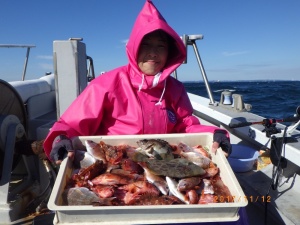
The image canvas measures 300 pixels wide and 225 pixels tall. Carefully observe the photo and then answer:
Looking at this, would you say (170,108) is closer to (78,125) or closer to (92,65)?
(78,125)

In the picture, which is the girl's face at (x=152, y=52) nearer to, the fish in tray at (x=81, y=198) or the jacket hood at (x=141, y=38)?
the jacket hood at (x=141, y=38)

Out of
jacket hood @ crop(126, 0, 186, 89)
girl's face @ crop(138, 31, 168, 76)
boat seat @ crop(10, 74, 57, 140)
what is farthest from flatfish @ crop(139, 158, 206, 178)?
boat seat @ crop(10, 74, 57, 140)

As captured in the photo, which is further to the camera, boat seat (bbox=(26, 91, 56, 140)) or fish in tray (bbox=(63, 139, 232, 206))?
boat seat (bbox=(26, 91, 56, 140))

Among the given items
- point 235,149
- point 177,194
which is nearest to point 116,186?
point 177,194

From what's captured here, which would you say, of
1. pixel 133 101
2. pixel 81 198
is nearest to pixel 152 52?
pixel 133 101

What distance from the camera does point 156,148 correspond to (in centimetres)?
230

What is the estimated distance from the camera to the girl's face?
2676 mm

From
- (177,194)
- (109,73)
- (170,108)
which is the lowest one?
(177,194)

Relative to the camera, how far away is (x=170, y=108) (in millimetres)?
2895

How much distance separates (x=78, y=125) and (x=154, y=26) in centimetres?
114

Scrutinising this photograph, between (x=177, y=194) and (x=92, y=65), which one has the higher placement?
(x=92, y=65)

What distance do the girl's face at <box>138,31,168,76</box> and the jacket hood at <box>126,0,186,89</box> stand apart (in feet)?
0.20

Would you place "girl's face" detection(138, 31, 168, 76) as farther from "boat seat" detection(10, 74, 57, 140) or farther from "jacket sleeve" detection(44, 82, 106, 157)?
"boat seat" detection(10, 74, 57, 140)

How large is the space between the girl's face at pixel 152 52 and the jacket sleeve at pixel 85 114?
1.62ft
